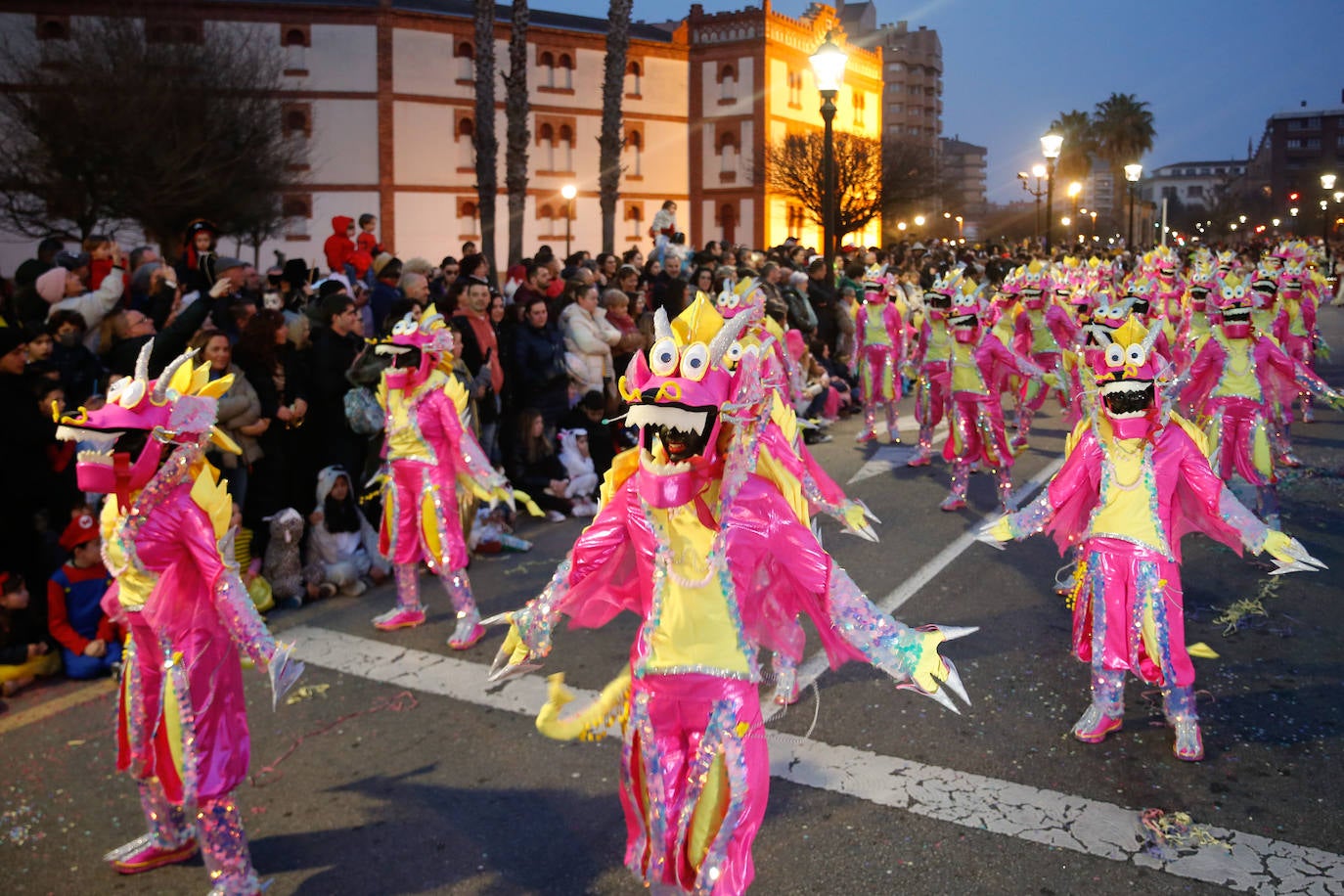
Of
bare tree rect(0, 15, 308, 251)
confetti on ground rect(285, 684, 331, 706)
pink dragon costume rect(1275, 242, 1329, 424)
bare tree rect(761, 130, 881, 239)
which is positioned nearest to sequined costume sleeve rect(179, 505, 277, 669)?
confetti on ground rect(285, 684, 331, 706)

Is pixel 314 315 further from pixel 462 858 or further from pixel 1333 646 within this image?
pixel 1333 646

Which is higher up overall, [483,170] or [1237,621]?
[483,170]

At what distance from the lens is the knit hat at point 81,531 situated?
6.54 m

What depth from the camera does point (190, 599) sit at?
4262mm

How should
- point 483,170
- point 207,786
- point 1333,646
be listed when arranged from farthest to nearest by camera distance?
1. point 483,170
2. point 1333,646
3. point 207,786

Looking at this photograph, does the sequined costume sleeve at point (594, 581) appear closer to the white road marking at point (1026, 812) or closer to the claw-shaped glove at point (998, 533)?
the white road marking at point (1026, 812)

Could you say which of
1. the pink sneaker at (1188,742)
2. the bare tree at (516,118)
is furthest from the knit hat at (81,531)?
the bare tree at (516,118)

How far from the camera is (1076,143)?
74.0 m

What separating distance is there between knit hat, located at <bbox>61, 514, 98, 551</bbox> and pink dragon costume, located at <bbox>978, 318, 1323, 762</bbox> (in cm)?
509

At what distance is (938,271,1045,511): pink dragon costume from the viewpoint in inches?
382

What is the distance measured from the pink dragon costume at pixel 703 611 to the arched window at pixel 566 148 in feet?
152

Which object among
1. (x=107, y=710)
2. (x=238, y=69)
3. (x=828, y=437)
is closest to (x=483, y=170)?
(x=238, y=69)

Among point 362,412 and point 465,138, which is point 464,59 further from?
point 362,412

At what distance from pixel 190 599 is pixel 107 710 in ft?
7.61
